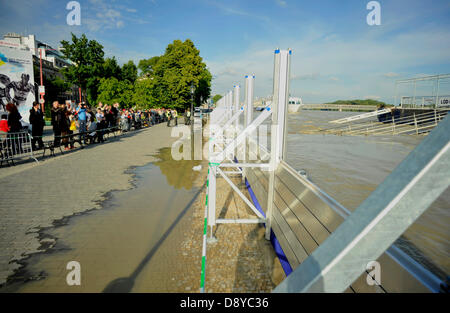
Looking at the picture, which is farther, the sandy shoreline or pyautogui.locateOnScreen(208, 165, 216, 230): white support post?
pyautogui.locateOnScreen(208, 165, 216, 230): white support post

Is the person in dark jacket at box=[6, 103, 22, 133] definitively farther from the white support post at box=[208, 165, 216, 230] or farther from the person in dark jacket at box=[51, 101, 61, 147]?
the white support post at box=[208, 165, 216, 230]

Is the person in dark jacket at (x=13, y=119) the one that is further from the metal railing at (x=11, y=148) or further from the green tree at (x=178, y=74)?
the green tree at (x=178, y=74)

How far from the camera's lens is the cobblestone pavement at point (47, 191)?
14.0ft

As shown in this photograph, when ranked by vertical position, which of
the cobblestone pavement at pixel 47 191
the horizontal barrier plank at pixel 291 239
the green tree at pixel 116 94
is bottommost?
the cobblestone pavement at pixel 47 191

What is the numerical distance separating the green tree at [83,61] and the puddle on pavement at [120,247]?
57.1 metres

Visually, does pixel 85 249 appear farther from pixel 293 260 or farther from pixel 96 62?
pixel 96 62

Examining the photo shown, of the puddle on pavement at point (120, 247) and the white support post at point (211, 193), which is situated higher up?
the white support post at point (211, 193)

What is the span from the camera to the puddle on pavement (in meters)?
3.31

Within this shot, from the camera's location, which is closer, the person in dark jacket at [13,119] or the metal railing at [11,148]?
the metal railing at [11,148]

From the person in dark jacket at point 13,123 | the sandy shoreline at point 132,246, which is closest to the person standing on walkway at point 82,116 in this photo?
the person in dark jacket at point 13,123

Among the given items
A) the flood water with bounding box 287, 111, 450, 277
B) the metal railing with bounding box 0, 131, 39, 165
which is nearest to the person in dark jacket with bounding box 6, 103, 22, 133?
the metal railing with bounding box 0, 131, 39, 165

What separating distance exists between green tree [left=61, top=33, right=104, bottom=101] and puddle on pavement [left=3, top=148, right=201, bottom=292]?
57106mm

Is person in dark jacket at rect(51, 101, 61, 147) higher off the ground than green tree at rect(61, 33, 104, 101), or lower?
lower

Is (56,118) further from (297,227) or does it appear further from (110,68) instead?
(110,68)
